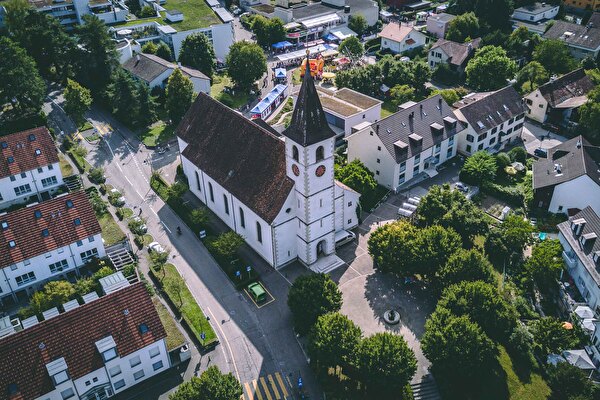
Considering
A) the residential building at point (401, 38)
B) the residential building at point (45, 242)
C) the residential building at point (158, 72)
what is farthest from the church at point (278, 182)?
the residential building at point (401, 38)

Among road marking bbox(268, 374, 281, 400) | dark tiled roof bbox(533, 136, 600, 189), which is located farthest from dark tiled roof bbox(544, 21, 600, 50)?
road marking bbox(268, 374, 281, 400)

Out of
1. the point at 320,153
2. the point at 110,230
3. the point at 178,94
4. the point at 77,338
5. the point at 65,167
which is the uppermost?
the point at 320,153

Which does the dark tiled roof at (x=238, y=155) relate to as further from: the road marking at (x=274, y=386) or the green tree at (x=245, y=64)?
the green tree at (x=245, y=64)

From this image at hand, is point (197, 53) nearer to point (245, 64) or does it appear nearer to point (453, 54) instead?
point (245, 64)

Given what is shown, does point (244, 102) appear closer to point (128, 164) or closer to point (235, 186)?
point (128, 164)

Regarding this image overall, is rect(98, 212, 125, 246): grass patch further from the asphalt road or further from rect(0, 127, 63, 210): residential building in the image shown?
rect(0, 127, 63, 210): residential building

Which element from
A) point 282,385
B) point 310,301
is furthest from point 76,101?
point 282,385
